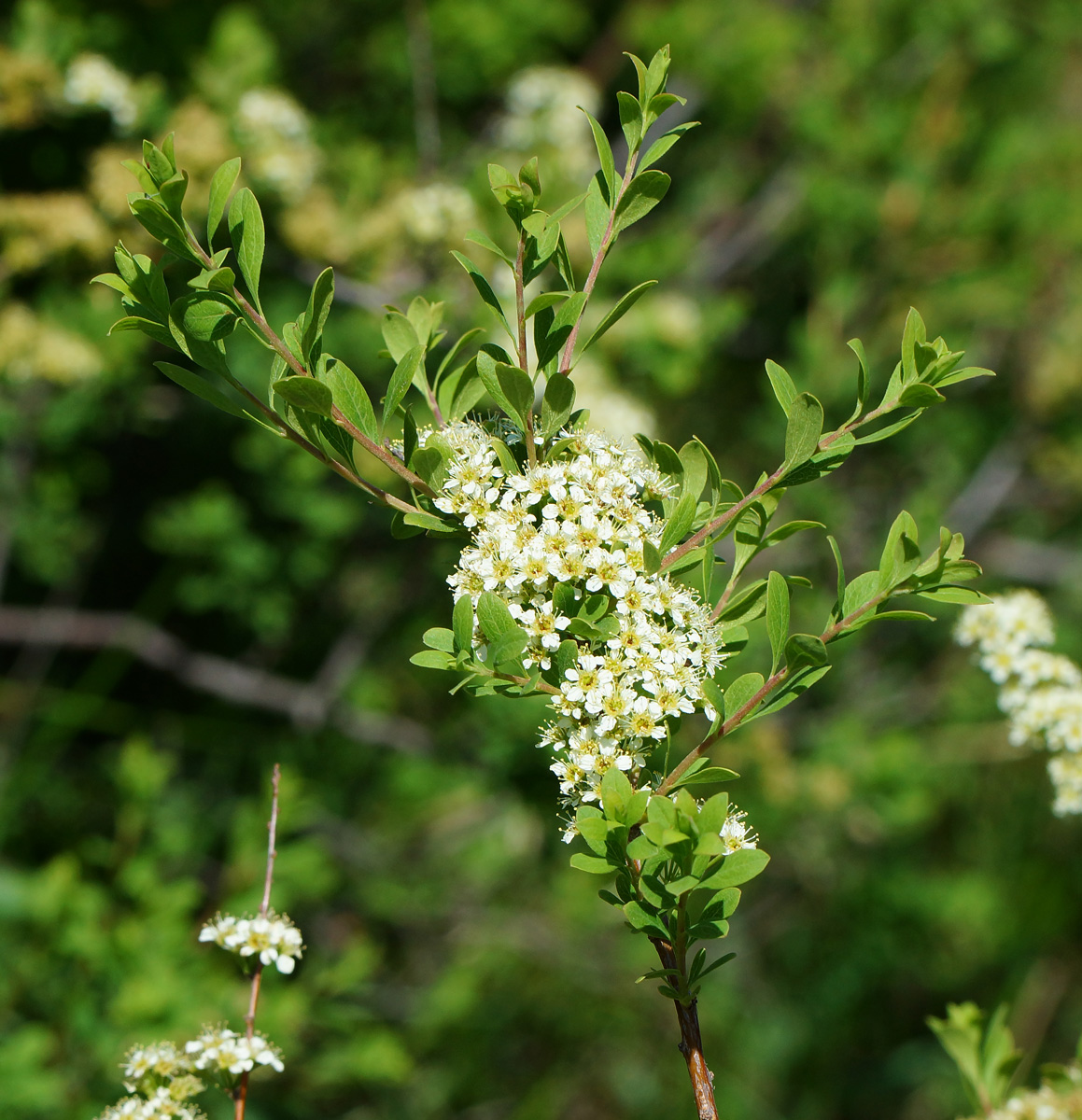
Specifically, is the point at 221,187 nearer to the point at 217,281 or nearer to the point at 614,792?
the point at 217,281

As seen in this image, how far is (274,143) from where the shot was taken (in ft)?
8.40

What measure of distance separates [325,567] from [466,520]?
227 centimetres

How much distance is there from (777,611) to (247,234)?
65cm

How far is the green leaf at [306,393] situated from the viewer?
2.87 feet

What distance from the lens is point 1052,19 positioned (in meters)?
4.20

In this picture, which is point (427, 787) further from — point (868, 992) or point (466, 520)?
point (466, 520)

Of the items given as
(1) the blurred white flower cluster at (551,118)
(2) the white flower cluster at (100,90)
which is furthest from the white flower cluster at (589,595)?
(1) the blurred white flower cluster at (551,118)

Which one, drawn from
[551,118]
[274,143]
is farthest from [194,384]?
[551,118]

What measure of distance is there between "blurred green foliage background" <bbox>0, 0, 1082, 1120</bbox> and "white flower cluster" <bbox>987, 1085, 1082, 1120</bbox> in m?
1.23

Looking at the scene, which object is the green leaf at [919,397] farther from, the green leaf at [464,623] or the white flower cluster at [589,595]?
the green leaf at [464,623]

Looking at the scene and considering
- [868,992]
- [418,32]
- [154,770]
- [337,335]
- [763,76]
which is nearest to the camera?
[154,770]

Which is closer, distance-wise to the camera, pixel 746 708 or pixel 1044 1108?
pixel 746 708

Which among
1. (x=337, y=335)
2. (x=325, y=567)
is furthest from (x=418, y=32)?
(x=325, y=567)

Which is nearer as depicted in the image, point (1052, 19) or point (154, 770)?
point (154, 770)
